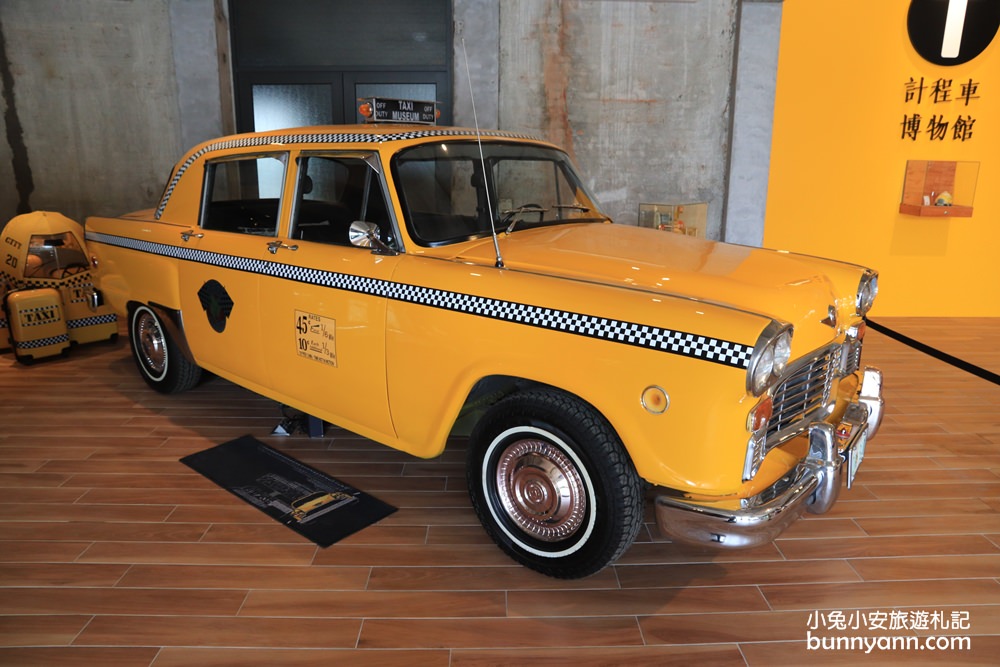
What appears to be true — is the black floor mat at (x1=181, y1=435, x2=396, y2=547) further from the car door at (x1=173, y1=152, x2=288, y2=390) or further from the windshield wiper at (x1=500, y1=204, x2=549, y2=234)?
the windshield wiper at (x1=500, y1=204, x2=549, y2=234)

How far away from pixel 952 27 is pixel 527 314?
6.42 m

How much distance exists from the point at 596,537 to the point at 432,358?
3.13 ft

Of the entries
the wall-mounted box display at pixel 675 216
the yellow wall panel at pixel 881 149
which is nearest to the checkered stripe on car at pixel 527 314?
the wall-mounted box display at pixel 675 216

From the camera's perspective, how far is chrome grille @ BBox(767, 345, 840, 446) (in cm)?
242

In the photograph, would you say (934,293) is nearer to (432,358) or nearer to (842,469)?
(842,469)

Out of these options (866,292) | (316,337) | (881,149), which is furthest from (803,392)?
(881,149)

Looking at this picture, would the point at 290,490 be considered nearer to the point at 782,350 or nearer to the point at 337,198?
the point at 337,198

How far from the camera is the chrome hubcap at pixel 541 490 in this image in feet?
8.32

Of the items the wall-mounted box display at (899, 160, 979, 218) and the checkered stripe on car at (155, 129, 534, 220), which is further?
the wall-mounted box display at (899, 160, 979, 218)

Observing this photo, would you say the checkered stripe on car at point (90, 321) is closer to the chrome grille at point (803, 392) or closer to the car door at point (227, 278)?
the car door at point (227, 278)

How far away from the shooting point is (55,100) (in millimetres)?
7098

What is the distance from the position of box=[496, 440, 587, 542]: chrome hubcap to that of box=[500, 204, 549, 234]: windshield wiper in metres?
1.09

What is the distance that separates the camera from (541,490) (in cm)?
260

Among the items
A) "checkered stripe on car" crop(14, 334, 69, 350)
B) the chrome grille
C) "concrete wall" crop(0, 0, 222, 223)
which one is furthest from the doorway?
the chrome grille
